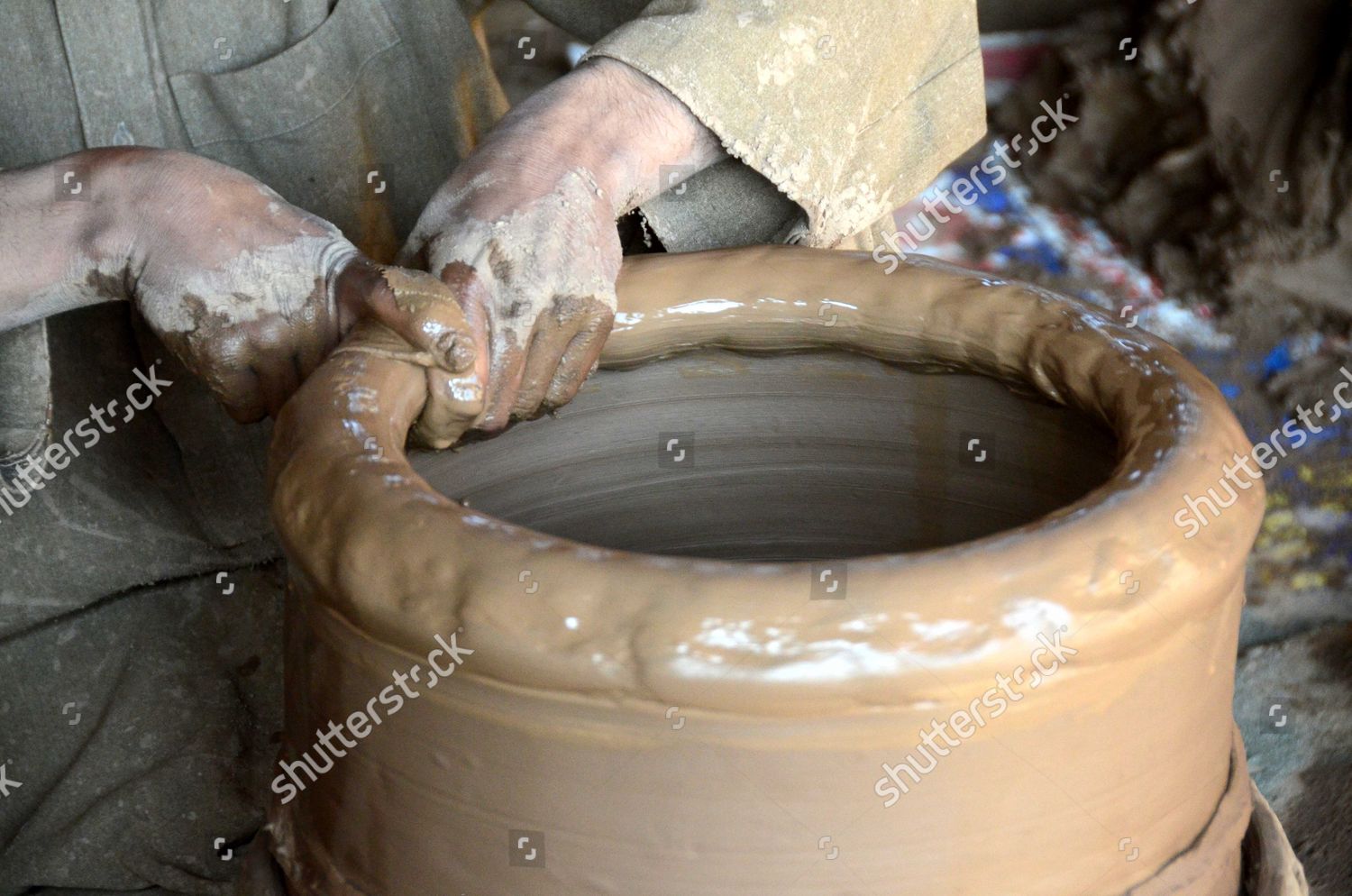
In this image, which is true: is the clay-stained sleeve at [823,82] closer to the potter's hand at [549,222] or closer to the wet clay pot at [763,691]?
the potter's hand at [549,222]

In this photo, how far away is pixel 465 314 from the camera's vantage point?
38.0 inches

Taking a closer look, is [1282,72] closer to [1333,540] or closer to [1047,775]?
[1333,540]

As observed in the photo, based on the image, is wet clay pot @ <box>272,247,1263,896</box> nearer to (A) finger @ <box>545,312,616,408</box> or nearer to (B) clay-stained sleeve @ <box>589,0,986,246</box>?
(A) finger @ <box>545,312,616,408</box>

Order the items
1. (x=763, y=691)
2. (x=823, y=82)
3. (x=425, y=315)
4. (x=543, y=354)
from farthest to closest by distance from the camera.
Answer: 1. (x=823, y=82)
2. (x=543, y=354)
3. (x=425, y=315)
4. (x=763, y=691)

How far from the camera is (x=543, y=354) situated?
101 centimetres

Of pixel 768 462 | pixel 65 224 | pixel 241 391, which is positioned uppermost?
pixel 65 224

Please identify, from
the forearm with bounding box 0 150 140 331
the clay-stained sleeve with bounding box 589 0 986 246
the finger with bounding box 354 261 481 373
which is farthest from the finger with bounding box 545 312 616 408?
the forearm with bounding box 0 150 140 331

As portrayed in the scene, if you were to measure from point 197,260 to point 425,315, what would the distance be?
213 millimetres

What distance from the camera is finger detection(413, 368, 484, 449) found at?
0.93 m

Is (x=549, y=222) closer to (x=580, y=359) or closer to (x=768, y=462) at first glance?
(x=580, y=359)

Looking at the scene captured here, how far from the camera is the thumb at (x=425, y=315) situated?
0.91 meters

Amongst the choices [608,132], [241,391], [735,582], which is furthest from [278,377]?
[735,582]

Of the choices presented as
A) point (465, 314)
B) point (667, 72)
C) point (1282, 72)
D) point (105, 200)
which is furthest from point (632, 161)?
point (1282, 72)

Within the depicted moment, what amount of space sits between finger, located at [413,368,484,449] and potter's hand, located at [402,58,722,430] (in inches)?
0.8
